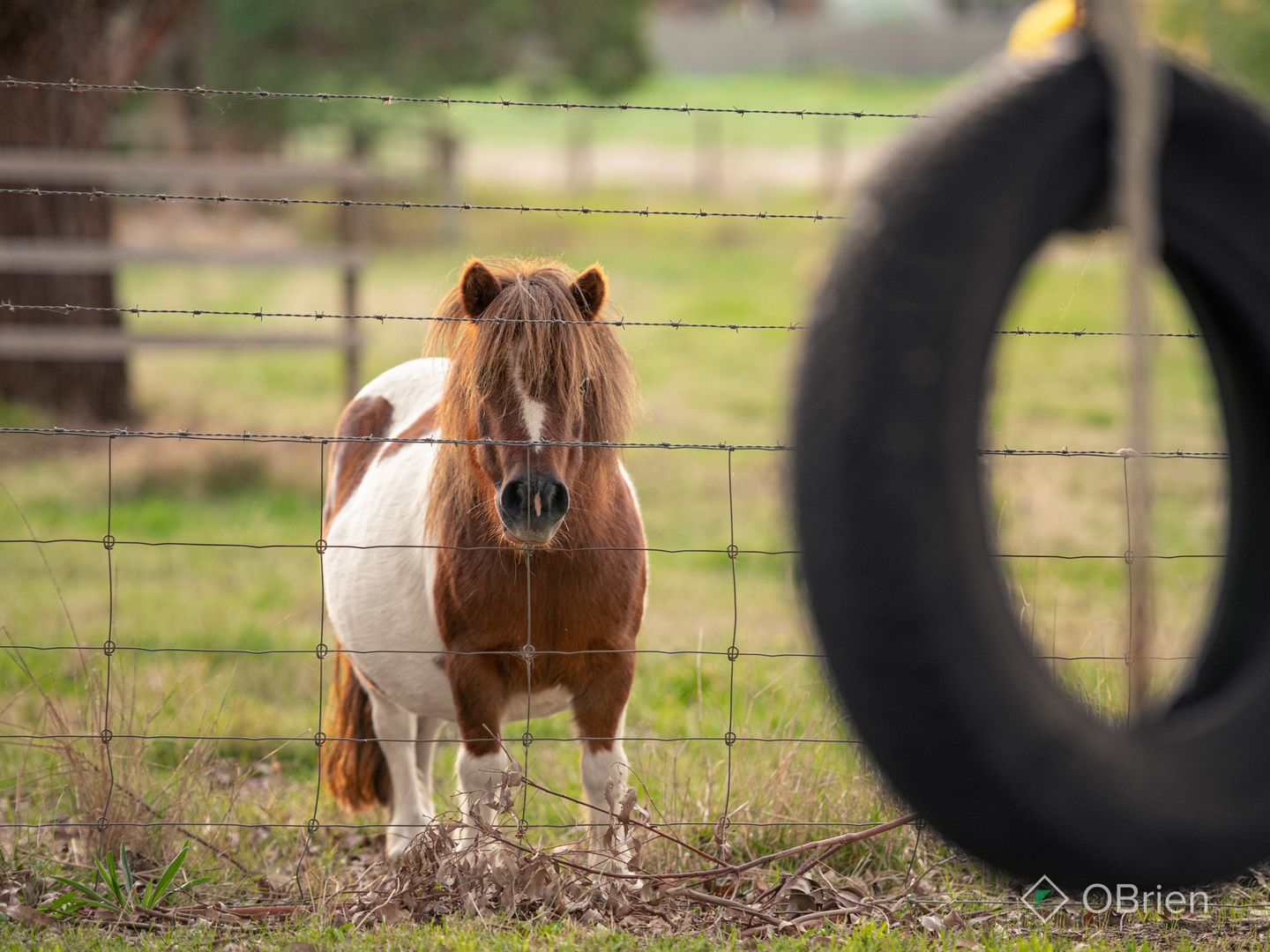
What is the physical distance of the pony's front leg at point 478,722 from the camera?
3.41 m

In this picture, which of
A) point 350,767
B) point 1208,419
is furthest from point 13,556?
point 1208,419

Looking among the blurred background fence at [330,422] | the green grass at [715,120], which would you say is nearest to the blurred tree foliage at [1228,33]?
the blurred background fence at [330,422]

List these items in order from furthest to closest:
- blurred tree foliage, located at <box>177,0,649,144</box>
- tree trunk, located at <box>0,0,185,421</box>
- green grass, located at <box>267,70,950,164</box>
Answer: green grass, located at <box>267,70,950,164</box> → blurred tree foliage, located at <box>177,0,649,144</box> → tree trunk, located at <box>0,0,185,421</box>

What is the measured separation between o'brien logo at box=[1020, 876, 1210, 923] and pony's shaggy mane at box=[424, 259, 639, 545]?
158cm

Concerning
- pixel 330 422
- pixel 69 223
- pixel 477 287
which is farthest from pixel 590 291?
pixel 330 422

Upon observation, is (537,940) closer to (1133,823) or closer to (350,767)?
(350,767)

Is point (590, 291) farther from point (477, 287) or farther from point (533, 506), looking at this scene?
point (533, 506)

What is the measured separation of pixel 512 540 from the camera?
3236 millimetres

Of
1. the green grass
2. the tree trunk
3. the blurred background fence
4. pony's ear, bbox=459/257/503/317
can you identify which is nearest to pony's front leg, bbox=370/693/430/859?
the blurred background fence

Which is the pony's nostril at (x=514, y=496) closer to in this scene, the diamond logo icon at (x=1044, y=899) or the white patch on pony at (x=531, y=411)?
the white patch on pony at (x=531, y=411)

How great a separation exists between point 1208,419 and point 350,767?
9.74 m

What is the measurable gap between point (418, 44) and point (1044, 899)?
14.2 metres

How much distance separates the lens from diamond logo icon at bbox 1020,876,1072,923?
3.33 metres

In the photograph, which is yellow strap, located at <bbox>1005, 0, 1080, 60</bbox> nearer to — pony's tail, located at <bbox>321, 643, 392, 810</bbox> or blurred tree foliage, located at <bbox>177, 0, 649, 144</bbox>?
pony's tail, located at <bbox>321, 643, 392, 810</bbox>
